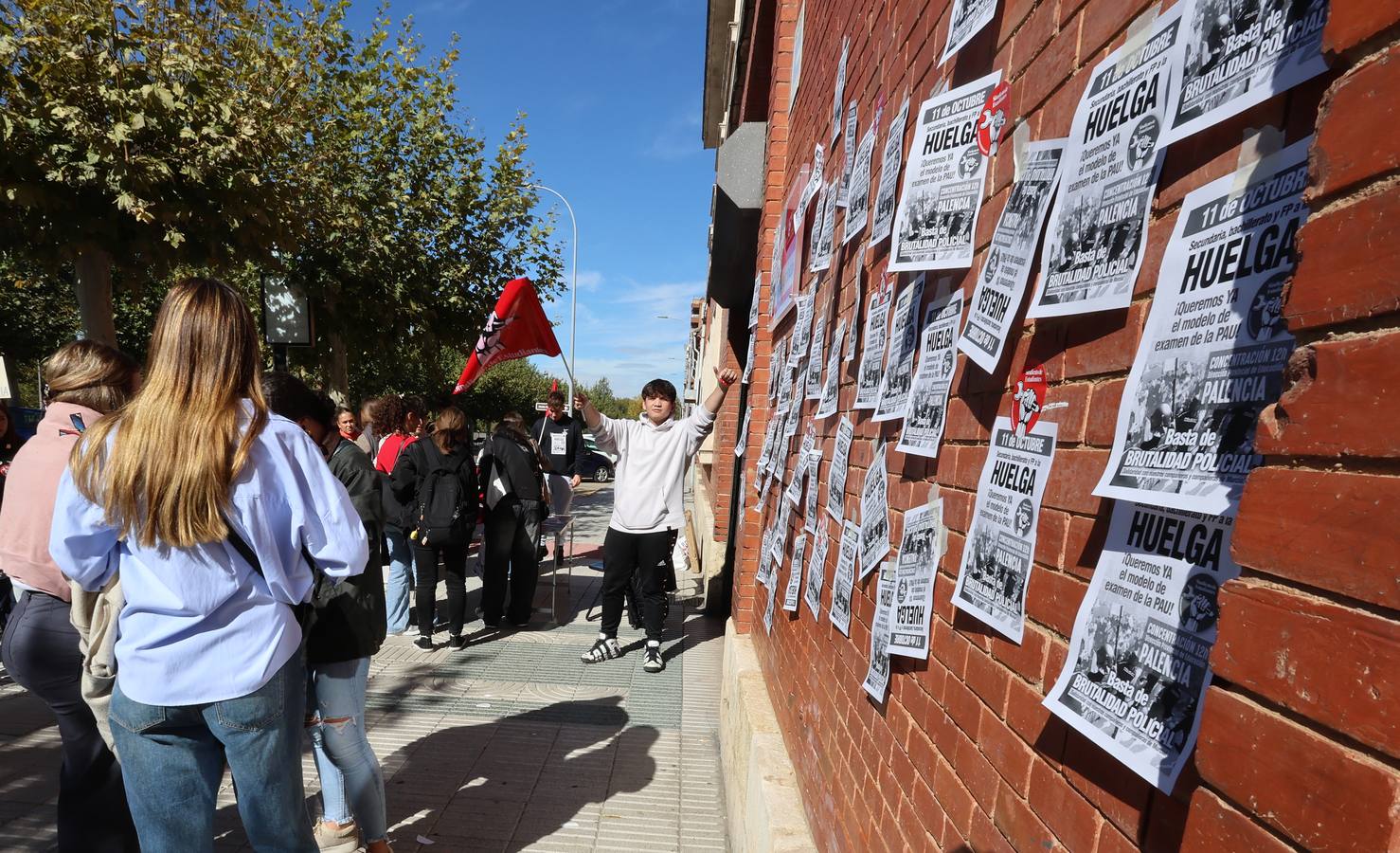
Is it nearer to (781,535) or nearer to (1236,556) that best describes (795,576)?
(781,535)

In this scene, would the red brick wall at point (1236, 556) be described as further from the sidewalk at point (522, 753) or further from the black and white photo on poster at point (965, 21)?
the sidewalk at point (522, 753)

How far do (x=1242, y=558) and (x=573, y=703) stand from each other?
4.85 meters

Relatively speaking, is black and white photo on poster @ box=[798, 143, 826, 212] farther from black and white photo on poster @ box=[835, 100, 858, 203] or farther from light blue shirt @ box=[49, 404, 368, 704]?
light blue shirt @ box=[49, 404, 368, 704]

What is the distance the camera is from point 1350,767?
541 mm

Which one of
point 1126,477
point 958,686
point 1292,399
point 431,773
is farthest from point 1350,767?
point 431,773

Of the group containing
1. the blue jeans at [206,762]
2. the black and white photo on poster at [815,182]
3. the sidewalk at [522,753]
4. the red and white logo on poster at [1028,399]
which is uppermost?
the black and white photo on poster at [815,182]

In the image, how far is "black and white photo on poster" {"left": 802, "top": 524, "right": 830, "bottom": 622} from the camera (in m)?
2.46

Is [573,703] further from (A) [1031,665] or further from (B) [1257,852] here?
(B) [1257,852]

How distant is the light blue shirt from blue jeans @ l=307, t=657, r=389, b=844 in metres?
0.67

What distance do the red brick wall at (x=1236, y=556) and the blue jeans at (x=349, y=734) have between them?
182cm

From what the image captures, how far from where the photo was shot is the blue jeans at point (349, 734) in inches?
107

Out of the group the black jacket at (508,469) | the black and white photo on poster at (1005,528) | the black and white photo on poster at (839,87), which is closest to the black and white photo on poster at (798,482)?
the black and white photo on poster at (839,87)

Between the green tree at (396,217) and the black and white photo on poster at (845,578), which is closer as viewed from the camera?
the black and white photo on poster at (845,578)

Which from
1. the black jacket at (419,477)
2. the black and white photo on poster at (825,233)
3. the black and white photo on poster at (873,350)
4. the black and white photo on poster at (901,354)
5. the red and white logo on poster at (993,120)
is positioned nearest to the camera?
the red and white logo on poster at (993,120)
